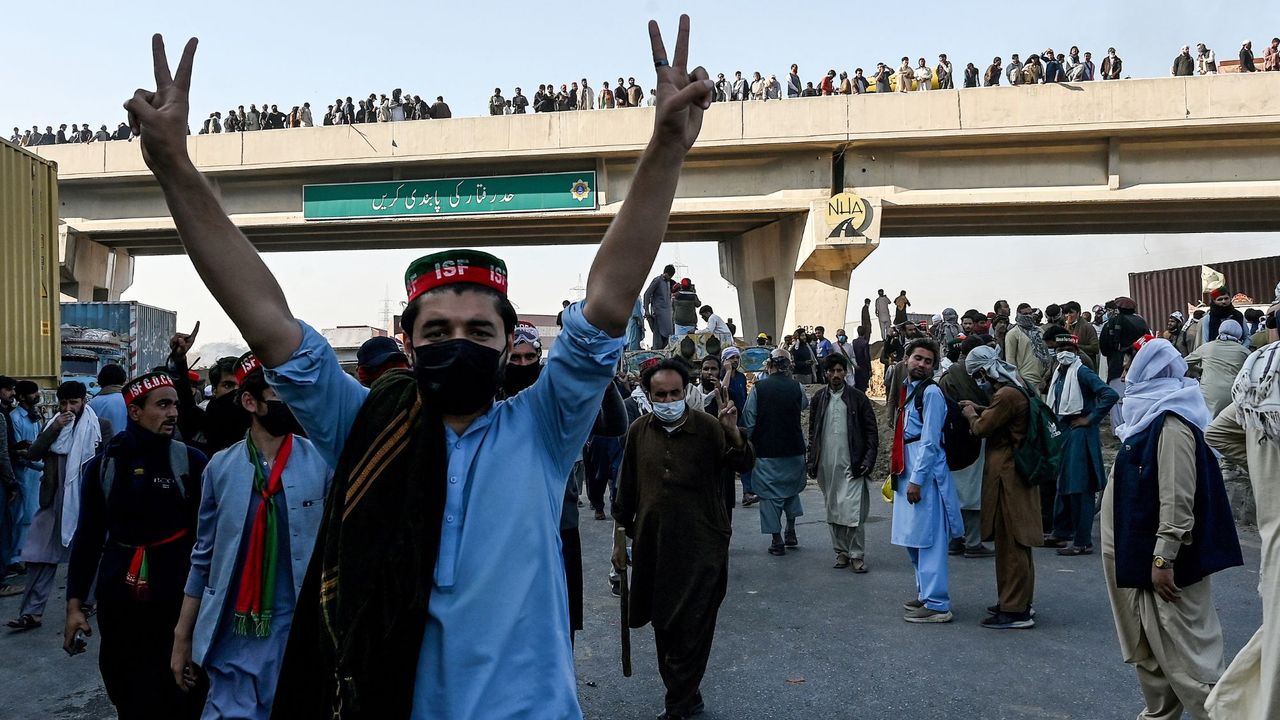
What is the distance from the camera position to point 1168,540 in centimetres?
415

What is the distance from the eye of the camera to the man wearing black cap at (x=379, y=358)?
388 centimetres

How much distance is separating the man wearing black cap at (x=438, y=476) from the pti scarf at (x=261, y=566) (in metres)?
1.57

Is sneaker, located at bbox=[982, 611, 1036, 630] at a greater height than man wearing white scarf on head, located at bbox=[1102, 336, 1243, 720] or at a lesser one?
lesser

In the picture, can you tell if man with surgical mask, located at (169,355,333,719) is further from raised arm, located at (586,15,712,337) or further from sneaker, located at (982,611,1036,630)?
sneaker, located at (982,611,1036,630)

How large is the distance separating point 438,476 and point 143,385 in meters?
2.98

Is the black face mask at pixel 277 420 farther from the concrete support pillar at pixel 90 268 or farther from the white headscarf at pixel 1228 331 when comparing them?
the concrete support pillar at pixel 90 268

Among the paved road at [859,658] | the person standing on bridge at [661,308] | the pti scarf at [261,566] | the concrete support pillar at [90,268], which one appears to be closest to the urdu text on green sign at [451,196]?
the person standing on bridge at [661,308]

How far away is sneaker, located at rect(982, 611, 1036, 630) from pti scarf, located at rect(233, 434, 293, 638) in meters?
4.81

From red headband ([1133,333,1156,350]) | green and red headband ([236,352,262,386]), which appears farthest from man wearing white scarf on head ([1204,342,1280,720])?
green and red headband ([236,352,262,386])

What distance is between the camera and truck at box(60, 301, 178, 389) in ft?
52.5

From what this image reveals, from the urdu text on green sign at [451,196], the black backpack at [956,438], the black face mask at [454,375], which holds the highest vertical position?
the urdu text on green sign at [451,196]

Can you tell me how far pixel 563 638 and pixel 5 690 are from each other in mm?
5276

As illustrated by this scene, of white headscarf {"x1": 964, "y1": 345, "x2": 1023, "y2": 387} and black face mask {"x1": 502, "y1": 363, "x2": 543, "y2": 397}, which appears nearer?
black face mask {"x1": 502, "y1": 363, "x2": 543, "y2": 397}

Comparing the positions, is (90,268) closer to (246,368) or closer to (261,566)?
(246,368)
